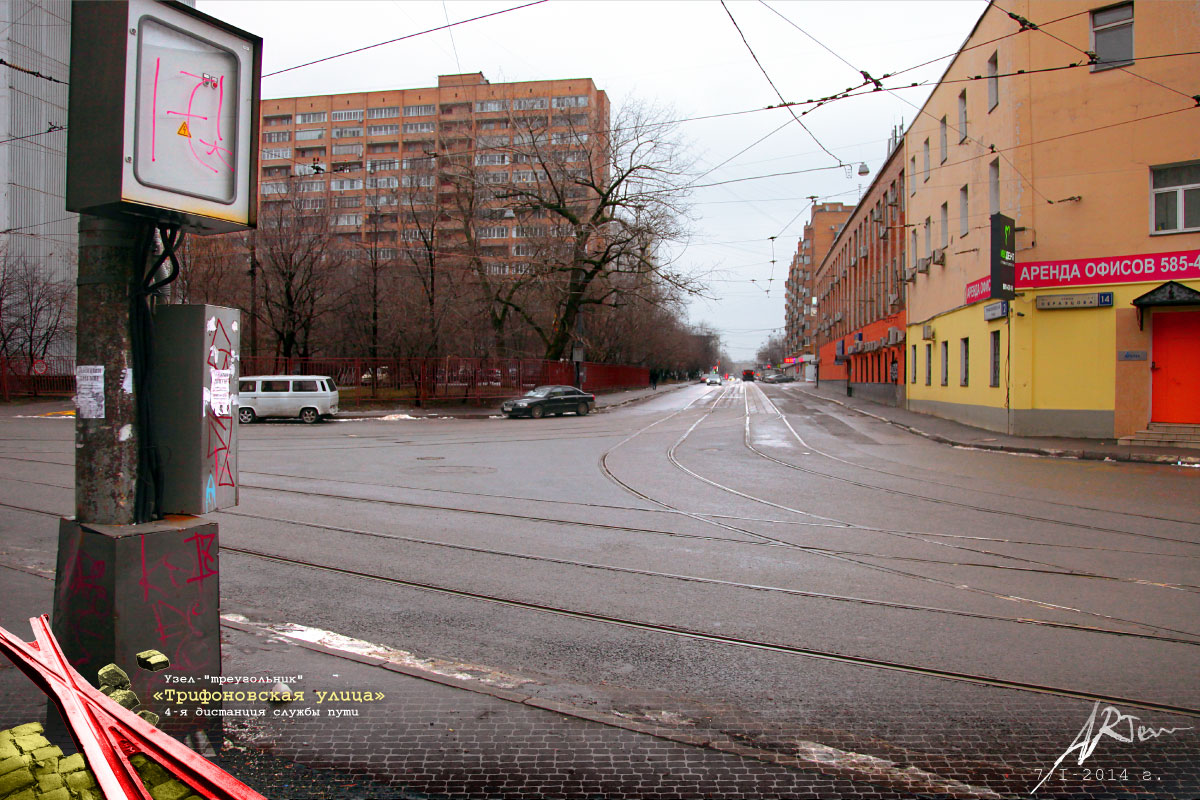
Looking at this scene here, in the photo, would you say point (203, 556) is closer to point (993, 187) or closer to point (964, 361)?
point (993, 187)

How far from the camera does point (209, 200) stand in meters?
3.61

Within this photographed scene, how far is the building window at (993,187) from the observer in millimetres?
22477

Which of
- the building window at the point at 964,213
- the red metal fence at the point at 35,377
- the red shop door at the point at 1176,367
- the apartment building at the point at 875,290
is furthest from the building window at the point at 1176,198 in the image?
the red metal fence at the point at 35,377

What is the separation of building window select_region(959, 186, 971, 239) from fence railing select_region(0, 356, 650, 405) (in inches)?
890

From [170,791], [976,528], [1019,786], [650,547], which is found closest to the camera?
[170,791]

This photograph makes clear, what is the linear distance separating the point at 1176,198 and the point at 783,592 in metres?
18.9

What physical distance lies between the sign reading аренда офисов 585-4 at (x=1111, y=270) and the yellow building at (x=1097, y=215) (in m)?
0.03

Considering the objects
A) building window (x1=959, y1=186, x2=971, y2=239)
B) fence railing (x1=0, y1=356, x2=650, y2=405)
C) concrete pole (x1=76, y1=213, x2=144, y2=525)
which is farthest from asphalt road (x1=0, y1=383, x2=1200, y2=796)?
fence railing (x1=0, y1=356, x2=650, y2=405)

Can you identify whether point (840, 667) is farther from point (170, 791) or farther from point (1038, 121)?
point (1038, 121)

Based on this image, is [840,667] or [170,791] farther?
[840,667]

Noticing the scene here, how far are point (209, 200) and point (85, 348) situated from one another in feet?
2.86

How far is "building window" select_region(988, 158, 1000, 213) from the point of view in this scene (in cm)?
2248

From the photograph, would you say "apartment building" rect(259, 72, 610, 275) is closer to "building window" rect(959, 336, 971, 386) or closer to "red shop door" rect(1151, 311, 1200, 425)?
"building window" rect(959, 336, 971, 386)

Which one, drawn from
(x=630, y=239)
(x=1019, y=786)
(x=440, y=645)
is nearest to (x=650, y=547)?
(x=440, y=645)
